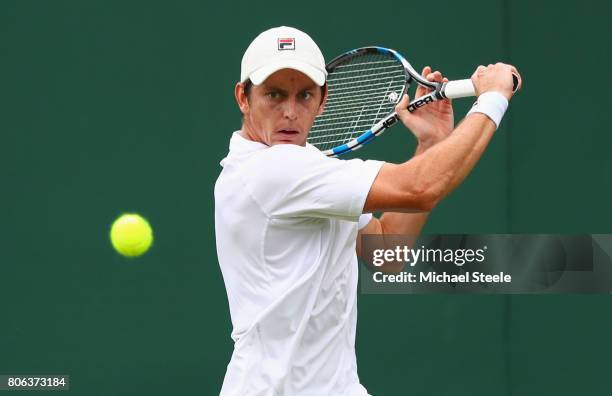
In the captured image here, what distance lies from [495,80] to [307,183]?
1.46 ft

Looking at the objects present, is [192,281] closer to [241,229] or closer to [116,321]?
[116,321]

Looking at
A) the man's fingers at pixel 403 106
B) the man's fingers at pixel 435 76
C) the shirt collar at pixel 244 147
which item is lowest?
the shirt collar at pixel 244 147

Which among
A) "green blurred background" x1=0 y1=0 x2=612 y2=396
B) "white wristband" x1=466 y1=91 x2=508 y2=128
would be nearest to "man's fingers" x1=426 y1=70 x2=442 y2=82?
"white wristband" x1=466 y1=91 x2=508 y2=128

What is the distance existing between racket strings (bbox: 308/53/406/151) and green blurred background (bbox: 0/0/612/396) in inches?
31.0

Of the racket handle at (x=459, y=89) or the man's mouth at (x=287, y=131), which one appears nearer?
the man's mouth at (x=287, y=131)

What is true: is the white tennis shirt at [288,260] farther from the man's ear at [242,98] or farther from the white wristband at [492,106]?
the white wristband at [492,106]

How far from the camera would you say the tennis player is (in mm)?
2014

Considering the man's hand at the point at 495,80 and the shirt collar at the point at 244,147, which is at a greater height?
the man's hand at the point at 495,80

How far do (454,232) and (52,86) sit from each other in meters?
1.50

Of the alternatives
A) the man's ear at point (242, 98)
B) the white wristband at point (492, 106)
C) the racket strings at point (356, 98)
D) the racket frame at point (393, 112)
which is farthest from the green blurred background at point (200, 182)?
the white wristband at point (492, 106)

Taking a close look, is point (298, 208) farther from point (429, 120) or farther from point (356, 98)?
point (356, 98)

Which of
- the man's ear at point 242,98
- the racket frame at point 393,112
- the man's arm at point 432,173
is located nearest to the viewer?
the man's arm at point 432,173

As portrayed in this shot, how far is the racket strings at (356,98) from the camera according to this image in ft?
9.11

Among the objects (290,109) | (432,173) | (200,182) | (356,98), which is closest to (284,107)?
(290,109)
